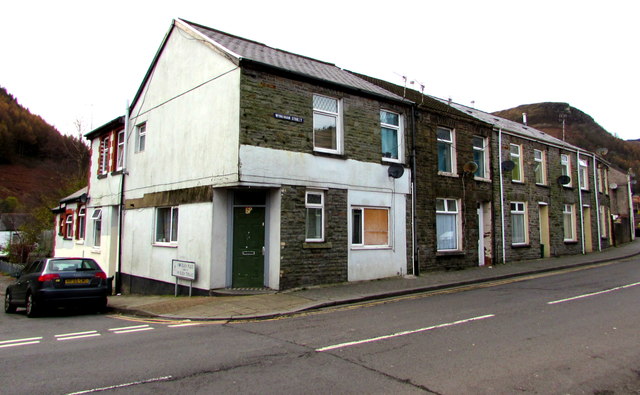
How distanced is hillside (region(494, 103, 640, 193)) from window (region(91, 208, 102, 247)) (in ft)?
243

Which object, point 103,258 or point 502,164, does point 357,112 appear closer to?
point 502,164

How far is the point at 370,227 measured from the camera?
14391 mm

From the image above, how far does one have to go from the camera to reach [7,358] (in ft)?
21.1

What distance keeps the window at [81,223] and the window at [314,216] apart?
48.9 ft

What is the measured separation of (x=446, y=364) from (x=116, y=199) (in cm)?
1667

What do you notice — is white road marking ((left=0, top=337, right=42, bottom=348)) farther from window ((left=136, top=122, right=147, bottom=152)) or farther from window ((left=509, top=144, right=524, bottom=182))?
window ((left=509, top=144, right=524, bottom=182))

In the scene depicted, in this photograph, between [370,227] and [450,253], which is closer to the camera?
[370,227]

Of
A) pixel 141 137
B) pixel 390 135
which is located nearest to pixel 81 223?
pixel 141 137

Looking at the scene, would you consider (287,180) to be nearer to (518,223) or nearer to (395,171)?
(395,171)

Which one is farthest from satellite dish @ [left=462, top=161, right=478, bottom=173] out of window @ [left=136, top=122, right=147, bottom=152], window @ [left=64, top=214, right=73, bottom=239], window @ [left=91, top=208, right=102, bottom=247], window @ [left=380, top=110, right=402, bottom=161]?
window @ [left=64, top=214, right=73, bottom=239]

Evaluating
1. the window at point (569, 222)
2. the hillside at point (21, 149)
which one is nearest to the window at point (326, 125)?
the window at point (569, 222)

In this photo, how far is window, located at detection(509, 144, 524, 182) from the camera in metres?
20.2

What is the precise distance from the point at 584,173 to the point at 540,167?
567cm

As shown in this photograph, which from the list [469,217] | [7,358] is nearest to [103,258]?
[7,358]
